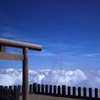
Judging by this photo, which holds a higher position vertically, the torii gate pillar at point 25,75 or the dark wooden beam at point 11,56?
the dark wooden beam at point 11,56

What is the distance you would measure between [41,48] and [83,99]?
17.3 ft

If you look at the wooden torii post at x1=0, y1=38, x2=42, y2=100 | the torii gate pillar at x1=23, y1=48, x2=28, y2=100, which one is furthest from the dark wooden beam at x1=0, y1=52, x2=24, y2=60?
the torii gate pillar at x1=23, y1=48, x2=28, y2=100

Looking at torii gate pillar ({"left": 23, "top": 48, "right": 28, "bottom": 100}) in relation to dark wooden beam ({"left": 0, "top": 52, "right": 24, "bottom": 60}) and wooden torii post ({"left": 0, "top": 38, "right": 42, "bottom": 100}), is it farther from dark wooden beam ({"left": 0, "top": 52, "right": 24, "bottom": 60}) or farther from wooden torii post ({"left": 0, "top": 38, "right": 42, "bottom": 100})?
dark wooden beam ({"left": 0, "top": 52, "right": 24, "bottom": 60})

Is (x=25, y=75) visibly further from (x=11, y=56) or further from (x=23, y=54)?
(x=11, y=56)

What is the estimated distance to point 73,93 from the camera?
14.0 m

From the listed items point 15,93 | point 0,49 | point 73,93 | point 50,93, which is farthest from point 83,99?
point 0,49

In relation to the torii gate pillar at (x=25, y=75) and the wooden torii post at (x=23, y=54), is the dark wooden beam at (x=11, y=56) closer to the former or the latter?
the wooden torii post at (x=23, y=54)

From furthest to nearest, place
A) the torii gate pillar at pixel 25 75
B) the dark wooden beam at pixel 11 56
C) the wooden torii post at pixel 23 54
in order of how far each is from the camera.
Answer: the torii gate pillar at pixel 25 75 → the wooden torii post at pixel 23 54 → the dark wooden beam at pixel 11 56

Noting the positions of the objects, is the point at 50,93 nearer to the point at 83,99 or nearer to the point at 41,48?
the point at 83,99

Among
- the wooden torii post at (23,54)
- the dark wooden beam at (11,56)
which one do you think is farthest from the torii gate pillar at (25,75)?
the dark wooden beam at (11,56)

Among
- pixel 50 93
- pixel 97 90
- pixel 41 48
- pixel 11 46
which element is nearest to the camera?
pixel 11 46

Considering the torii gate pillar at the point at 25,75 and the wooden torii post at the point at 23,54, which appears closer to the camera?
the wooden torii post at the point at 23,54

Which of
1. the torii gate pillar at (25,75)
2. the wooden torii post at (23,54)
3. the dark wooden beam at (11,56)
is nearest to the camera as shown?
the dark wooden beam at (11,56)

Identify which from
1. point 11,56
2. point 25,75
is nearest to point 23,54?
point 11,56
